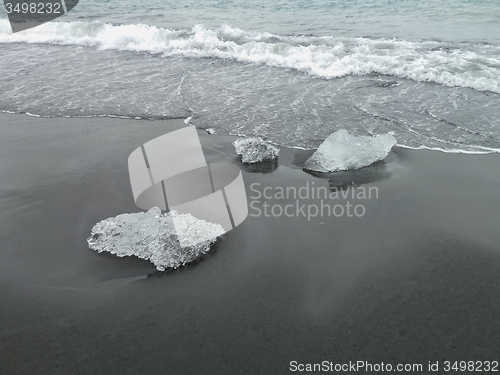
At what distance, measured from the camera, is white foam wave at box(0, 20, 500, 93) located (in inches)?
325

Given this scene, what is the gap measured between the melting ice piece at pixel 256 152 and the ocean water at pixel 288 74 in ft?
1.96

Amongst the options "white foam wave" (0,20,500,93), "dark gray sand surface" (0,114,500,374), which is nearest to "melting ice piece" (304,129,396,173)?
"dark gray sand surface" (0,114,500,374)

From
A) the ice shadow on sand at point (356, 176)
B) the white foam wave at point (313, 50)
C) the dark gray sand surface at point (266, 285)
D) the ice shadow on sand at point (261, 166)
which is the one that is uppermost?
the white foam wave at point (313, 50)

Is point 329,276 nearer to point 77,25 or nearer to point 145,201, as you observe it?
point 145,201

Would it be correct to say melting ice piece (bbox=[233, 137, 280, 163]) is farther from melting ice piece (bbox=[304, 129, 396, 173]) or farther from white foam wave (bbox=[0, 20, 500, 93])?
white foam wave (bbox=[0, 20, 500, 93])

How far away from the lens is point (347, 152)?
484 centimetres

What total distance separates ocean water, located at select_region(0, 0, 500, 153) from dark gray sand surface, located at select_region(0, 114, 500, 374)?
1742 mm

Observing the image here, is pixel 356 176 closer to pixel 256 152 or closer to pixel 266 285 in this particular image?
pixel 256 152

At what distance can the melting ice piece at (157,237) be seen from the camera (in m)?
3.41

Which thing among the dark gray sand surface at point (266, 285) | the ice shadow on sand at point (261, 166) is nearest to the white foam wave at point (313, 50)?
the ice shadow on sand at point (261, 166)

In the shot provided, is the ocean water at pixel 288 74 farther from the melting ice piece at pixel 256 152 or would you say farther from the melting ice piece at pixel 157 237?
the melting ice piece at pixel 157 237

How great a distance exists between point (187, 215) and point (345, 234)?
1657 mm

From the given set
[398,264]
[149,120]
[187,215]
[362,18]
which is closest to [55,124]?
[149,120]

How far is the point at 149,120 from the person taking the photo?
6.47m
